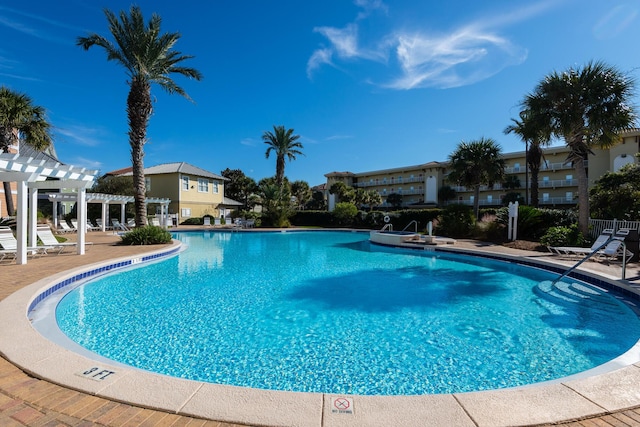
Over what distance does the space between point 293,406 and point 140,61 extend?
1728cm

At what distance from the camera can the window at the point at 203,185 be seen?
121 ft

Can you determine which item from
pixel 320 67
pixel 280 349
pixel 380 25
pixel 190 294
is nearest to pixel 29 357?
pixel 280 349


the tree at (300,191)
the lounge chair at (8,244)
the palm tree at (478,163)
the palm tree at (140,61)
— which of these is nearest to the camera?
the lounge chair at (8,244)

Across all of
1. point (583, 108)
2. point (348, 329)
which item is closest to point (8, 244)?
point (348, 329)

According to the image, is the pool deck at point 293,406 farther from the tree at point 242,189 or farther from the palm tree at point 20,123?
the tree at point 242,189

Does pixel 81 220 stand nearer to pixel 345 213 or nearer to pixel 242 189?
pixel 345 213

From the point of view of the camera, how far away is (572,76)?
42.0ft

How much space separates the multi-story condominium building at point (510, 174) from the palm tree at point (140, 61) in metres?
22.8

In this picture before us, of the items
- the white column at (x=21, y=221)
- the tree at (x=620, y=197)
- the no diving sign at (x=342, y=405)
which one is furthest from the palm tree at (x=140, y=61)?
the tree at (x=620, y=197)

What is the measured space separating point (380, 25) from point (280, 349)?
13.2 meters

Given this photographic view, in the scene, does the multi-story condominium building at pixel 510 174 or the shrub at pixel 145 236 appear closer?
the shrub at pixel 145 236

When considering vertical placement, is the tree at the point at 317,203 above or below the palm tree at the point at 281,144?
below

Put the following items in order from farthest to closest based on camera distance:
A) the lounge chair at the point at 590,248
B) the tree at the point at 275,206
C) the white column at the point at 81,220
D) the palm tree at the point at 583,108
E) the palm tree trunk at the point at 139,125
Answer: the tree at the point at 275,206 < the palm tree trunk at the point at 139,125 < the palm tree at the point at 583,108 < the white column at the point at 81,220 < the lounge chair at the point at 590,248

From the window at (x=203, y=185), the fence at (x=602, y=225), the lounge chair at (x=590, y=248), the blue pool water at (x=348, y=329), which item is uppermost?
the window at (x=203, y=185)
